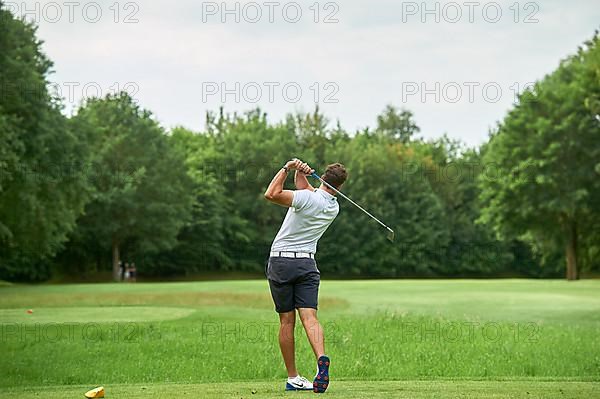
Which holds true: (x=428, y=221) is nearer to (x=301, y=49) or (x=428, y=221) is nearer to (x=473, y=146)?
(x=473, y=146)

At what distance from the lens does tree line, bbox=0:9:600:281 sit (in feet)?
126

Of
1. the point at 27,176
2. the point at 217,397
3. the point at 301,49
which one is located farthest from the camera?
the point at 301,49

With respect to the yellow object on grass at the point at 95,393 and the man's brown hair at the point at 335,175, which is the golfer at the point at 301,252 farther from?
the yellow object on grass at the point at 95,393

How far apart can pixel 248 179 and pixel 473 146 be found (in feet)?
72.8

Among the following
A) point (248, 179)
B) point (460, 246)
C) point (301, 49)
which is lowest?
point (460, 246)

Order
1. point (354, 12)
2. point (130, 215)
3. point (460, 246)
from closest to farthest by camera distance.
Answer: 1. point (354, 12)
2. point (130, 215)
3. point (460, 246)

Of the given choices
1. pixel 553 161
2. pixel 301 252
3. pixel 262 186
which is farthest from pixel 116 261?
pixel 301 252

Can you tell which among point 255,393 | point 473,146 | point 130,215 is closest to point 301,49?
point 130,215

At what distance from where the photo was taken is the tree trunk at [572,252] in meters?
51.3

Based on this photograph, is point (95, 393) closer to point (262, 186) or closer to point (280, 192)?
point (280, 192)

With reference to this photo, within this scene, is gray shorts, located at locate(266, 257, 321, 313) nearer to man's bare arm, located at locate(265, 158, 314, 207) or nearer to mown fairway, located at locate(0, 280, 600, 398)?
man's bare arm, located at locate(265, 158, 314, 207)

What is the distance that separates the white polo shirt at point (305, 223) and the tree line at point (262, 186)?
26485 mm

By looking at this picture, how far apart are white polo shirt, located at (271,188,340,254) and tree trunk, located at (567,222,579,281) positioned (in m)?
45.0

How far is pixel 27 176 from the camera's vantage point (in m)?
36.3
